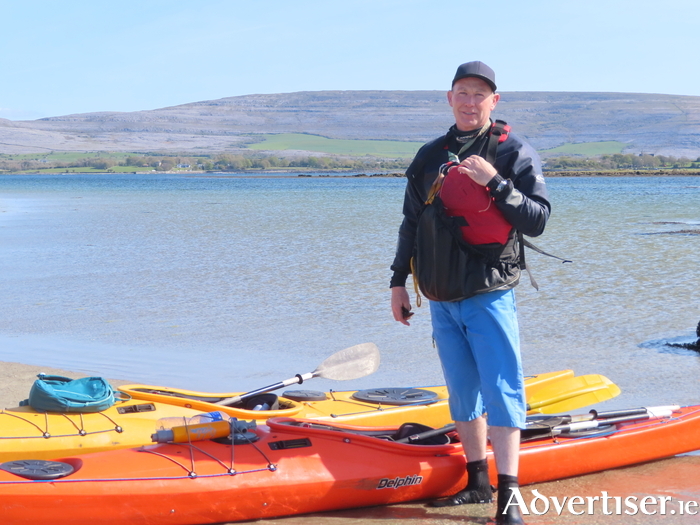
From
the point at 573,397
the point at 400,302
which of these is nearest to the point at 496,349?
the point at 400,302

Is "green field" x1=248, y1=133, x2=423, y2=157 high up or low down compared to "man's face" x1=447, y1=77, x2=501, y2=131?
down

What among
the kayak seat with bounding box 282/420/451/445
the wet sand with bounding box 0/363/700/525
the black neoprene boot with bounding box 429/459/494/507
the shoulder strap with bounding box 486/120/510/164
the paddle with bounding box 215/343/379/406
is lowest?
the wet sand with bounding box 0/363/700/525

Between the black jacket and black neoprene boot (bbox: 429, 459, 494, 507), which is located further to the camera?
black neoprene boot (bbox: 429, 459, 494, 507)

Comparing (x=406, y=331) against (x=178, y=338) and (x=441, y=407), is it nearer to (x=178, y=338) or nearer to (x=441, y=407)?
(x=178, y=338)

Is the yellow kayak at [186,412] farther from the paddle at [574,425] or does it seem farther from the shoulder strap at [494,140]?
the shoulder strap at [494,140]

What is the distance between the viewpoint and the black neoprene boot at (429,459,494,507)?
3639 mm

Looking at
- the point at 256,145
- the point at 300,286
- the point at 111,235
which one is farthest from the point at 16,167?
the point at 300,286

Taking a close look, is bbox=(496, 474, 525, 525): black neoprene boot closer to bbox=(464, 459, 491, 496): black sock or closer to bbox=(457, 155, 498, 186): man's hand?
bbox=(464, 459, 491, 496): black sock

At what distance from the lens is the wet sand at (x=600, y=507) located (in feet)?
11.6

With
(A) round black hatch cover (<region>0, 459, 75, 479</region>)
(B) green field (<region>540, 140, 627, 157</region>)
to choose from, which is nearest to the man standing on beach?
(A) round black hatch cover (<region>0, 459, 75, 479</region>)

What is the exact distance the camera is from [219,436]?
12.1 feet

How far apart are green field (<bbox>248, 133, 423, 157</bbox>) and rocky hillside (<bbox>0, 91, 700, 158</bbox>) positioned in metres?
4.95

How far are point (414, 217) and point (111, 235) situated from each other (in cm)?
1653

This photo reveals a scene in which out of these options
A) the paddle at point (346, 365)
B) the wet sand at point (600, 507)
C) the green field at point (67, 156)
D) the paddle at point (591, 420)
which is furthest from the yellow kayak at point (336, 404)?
the green field at point (67, 156)
